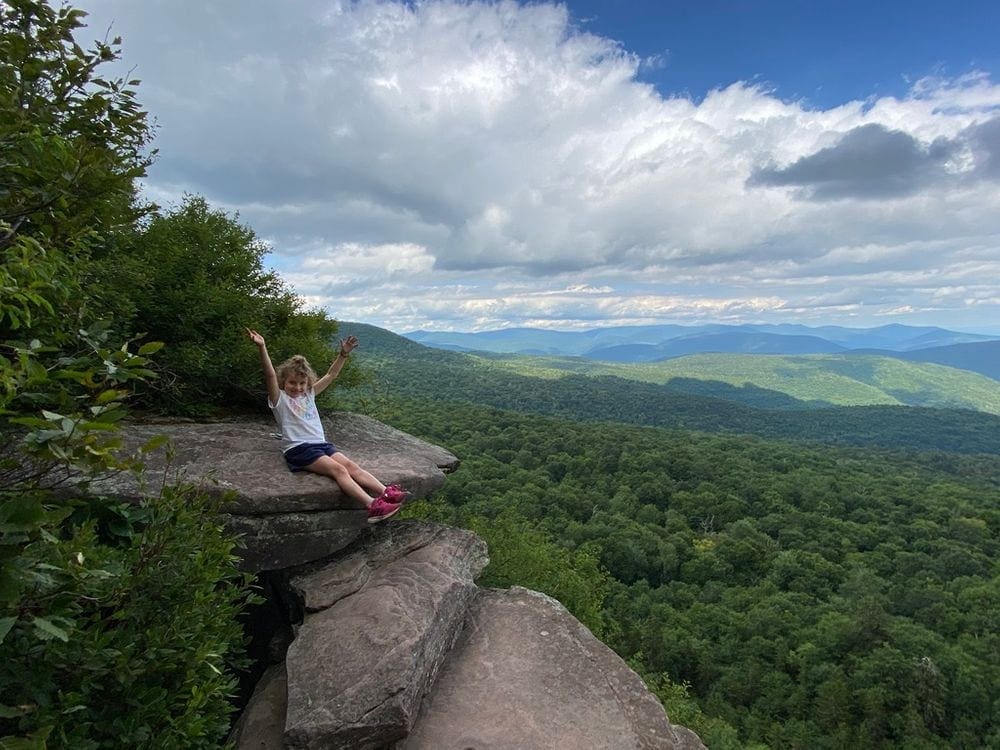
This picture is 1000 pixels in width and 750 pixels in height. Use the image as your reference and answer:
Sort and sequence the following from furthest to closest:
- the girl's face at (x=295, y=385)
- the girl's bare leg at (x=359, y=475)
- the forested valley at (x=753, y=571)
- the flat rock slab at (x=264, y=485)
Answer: the forested valley at (x=753, y=571) → the girl's bare leg at (x=359, y=475) → the girl's face at (x=295, y=385) → the flat rock slab at (x=264, y=485)

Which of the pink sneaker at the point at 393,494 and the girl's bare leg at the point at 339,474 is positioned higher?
the girl's bare leg at the point at 339,474

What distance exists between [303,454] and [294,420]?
2.14 ft

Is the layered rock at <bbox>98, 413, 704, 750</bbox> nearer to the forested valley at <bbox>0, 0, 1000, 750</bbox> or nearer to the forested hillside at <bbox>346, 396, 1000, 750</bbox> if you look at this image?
the forested valley at <bbox>0, 0, 1000, 750</bbox>

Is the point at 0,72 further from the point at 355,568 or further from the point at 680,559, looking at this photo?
the point at 680,559

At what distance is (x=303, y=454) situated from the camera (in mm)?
9633

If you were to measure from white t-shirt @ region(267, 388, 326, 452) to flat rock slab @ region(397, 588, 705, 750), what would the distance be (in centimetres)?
463

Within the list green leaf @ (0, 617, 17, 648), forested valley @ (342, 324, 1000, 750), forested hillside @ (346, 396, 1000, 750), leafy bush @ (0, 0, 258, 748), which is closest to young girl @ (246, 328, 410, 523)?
leafy bush @ (0, 0, 258, 748)

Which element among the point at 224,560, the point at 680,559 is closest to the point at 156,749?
the point at 224,560

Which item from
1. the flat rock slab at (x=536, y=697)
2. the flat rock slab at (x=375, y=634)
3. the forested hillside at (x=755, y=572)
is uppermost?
the flat rock slab at (x=375, y=634)

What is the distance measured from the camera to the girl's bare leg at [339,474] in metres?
9.48

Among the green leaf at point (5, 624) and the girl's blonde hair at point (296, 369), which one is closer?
the green leaf at point (5, 624)

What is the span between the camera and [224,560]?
5.79 meters

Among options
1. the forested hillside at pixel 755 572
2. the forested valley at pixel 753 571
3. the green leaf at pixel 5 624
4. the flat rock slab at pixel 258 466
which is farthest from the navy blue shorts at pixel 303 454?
the forested hillside at pixel 755 572

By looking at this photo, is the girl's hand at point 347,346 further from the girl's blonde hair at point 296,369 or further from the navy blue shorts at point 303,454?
the navy blue shorts at point 303,454
